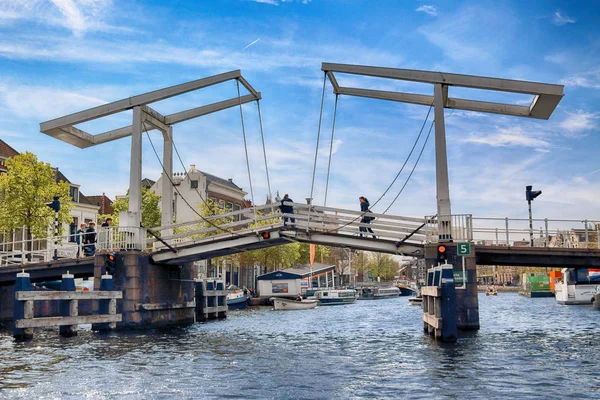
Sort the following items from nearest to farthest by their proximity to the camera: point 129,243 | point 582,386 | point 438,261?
point 582,386 < point 438,261 < point 129,243

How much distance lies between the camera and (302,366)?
51.1 feet

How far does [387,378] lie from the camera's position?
13.5 m

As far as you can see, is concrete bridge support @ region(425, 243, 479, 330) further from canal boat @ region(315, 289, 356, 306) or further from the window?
the window

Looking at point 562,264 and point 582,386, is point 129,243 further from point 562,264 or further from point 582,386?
point 582,386

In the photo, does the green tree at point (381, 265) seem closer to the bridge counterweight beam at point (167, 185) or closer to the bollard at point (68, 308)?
the bridge counterweight beam at point (167, 185)

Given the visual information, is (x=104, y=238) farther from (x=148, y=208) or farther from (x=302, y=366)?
(x=148, y=208)

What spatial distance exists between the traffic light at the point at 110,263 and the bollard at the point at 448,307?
43.1 ft

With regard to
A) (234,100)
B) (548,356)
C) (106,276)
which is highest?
(234,100)

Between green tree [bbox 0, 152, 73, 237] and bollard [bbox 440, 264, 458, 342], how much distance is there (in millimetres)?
23945

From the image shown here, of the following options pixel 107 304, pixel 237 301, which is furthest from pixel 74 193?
pixel 107 304

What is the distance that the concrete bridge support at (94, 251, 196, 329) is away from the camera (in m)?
26.4

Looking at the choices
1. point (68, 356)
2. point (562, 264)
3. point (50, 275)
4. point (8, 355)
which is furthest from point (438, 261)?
point (50, 275)

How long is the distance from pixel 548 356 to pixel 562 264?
30.0ft

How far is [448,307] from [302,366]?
5917mm
